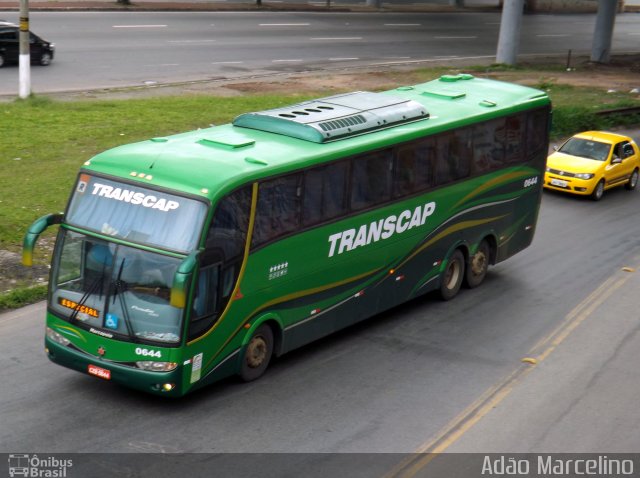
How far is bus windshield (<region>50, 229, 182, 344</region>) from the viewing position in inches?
485

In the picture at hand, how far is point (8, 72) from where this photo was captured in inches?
1350

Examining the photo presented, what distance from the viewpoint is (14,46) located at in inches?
1372

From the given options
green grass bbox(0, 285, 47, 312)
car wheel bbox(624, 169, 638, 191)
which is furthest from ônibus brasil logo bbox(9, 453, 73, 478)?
car wheel bbox(624, 169, 638, 191)

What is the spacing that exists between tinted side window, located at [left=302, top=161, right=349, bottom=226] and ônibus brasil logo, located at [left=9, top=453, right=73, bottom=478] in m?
4.78

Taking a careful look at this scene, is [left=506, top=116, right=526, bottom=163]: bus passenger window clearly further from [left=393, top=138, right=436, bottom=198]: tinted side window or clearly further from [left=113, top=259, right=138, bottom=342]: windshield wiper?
[left=113, top=259, right=138, bottom=342]: windshield wiper

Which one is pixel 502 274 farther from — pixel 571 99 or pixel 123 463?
pixel 571 99

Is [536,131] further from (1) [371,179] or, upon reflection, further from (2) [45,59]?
(2) [45,59]

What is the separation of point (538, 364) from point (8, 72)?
24413mm

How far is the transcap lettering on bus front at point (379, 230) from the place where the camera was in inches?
590

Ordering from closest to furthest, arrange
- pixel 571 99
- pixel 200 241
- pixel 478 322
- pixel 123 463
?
pixel 123 463 → pixel 200 241 → pixel 478 322 → pixel 571 99

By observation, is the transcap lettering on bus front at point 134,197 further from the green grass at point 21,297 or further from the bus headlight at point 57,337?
the green grass at point 21,297

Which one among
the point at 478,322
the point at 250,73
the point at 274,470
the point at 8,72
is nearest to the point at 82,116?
the point at 8,72

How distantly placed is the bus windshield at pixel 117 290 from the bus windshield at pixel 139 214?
0.18 m

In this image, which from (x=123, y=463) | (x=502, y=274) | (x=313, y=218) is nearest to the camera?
(x=123, y=463)
